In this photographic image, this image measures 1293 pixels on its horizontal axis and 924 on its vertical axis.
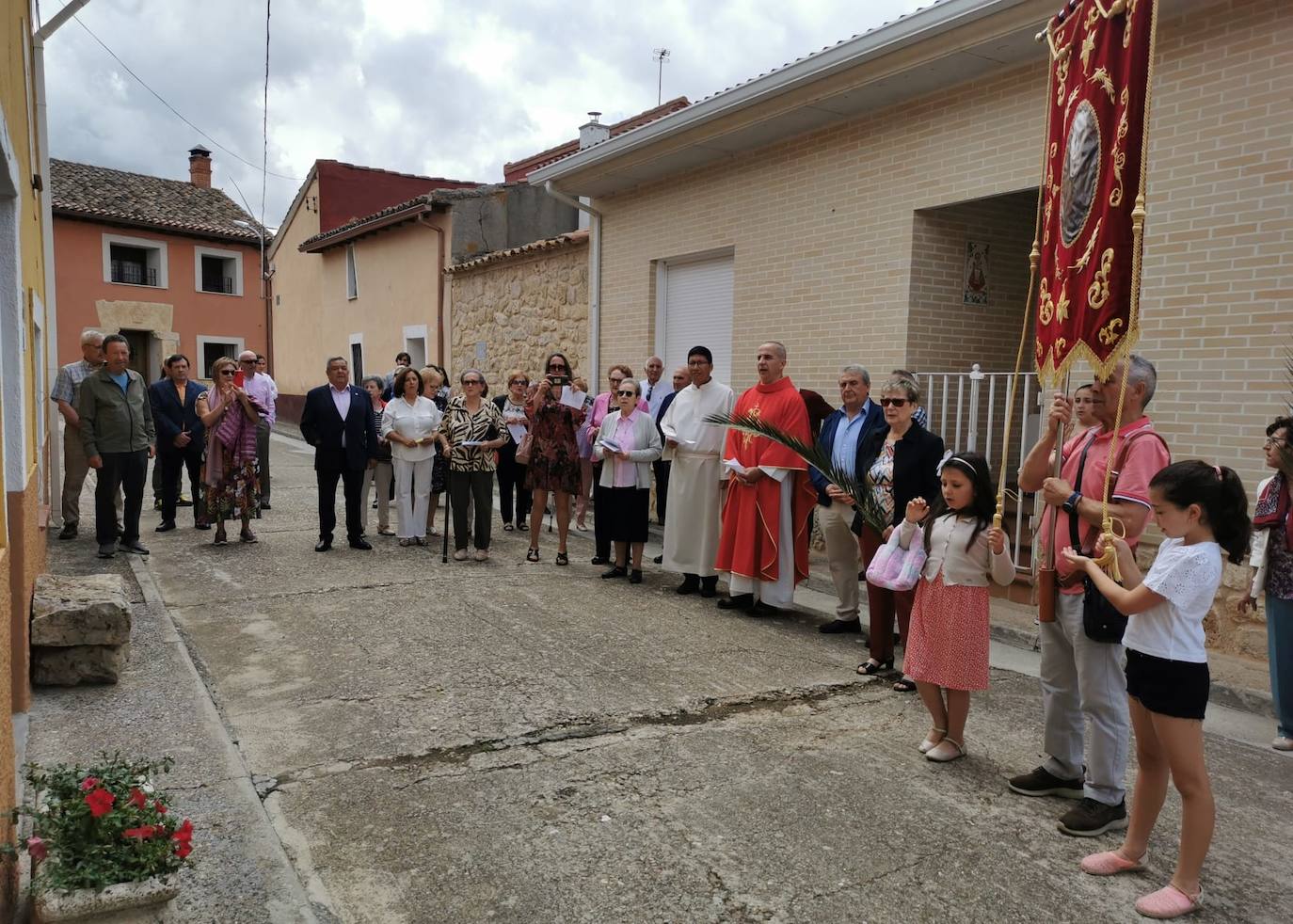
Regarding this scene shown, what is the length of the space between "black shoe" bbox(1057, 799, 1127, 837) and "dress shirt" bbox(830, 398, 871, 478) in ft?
9.13

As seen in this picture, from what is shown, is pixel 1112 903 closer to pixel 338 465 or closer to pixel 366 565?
pixel 366 565

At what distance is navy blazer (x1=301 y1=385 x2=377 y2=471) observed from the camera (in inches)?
337

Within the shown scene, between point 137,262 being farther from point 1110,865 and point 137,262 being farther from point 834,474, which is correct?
point 1110,865

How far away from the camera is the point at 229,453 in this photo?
8.59 meters

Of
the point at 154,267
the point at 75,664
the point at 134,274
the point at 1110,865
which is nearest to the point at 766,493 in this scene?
the point at 1110,865

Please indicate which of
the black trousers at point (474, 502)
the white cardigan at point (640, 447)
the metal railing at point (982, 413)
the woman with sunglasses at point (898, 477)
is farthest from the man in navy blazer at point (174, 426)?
Answer: the metal railing at point (982, 413)

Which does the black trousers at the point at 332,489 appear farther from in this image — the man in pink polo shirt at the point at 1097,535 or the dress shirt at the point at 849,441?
the man in pink polo shirt at the point at 1097,535

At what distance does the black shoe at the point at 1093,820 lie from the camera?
3.44 meters

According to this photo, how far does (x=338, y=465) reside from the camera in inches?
339

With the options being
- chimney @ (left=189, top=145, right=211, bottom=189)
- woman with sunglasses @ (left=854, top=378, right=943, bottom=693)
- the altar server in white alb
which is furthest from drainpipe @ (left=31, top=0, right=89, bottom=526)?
chimney @ (left=189, top=145, right=211, bottom=189)

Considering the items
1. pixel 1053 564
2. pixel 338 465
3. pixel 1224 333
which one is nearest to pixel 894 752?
pixel 1053 564

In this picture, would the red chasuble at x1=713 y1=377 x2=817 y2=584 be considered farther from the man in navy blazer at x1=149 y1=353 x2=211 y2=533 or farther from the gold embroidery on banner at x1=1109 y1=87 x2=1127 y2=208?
the man in navy blazer at x1=149 y1=353 x2=211 y2=533

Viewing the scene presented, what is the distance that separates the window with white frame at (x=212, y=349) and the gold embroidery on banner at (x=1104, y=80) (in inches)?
1217

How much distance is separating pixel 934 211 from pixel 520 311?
7678mm
